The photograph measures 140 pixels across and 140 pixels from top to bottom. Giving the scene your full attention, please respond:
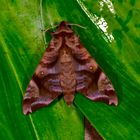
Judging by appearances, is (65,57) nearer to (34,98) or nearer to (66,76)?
(66,76)

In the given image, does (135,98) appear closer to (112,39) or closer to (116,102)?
(116,102)

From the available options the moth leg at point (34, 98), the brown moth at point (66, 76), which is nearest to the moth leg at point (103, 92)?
the brown moth at point (66, 76)

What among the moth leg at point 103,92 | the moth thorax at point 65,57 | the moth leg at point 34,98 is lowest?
the moth leg at point 103,92

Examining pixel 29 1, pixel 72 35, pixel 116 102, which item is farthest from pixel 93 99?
pixel 29 1

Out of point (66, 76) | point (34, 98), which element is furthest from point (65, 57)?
point (34, 98)

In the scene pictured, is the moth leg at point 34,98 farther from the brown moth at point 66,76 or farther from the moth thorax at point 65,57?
the moth thorax at point 65,57
